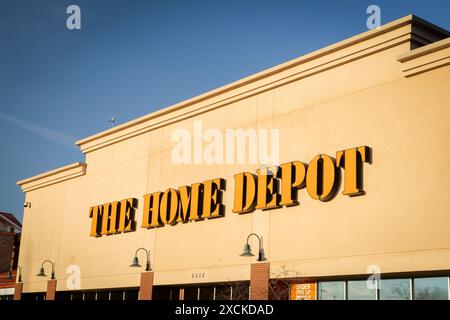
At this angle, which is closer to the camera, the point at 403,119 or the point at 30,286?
the point at 403,119

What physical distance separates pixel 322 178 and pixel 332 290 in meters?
5.09

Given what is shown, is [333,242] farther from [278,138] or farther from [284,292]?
A: [278,138]

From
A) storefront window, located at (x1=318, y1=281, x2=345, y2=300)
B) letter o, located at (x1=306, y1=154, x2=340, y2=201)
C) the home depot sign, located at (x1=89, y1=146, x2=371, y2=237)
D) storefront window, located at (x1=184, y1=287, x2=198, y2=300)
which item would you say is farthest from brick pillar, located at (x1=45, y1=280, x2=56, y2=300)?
letter o, located at (x1=306, y1=154, x2=340, y2=201)

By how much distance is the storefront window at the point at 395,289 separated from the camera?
1017 inches

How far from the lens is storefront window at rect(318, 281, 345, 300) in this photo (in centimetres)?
2820

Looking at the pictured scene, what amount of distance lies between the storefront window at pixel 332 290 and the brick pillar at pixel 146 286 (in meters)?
12.6

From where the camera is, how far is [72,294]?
47.1 metres

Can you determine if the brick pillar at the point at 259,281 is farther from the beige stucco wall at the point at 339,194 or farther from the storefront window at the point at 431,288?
the storefront window at the point at 431,288

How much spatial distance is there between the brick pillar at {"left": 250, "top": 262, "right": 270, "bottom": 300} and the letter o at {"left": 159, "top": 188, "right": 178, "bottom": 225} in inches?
291

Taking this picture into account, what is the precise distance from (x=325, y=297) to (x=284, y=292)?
7.67 ft

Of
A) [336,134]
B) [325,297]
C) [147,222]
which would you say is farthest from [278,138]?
[147,222]

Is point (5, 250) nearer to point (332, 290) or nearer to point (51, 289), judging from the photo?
point (51, 289)

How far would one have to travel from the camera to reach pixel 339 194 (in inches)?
1103

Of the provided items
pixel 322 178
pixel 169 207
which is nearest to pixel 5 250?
pixel 169 207
